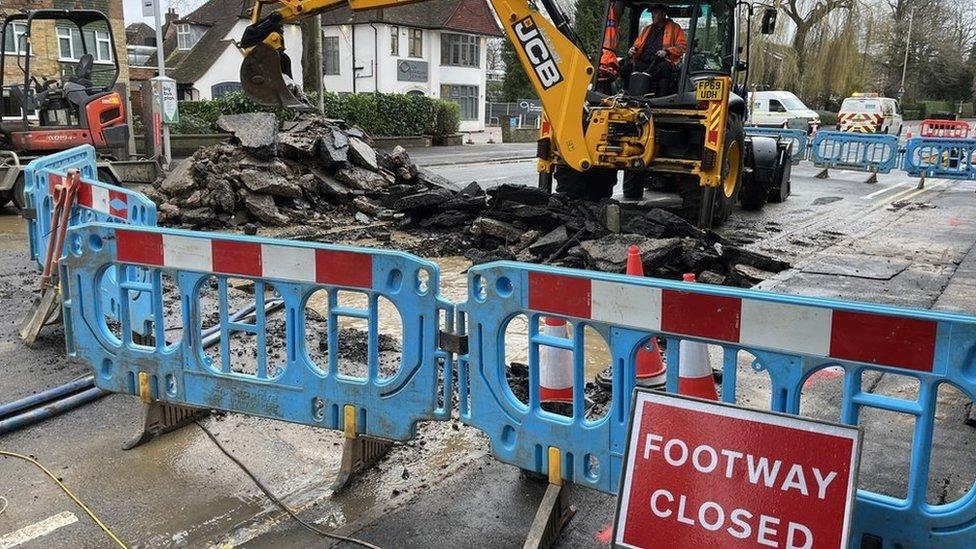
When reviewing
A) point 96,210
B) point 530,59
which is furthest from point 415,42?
point 96,210

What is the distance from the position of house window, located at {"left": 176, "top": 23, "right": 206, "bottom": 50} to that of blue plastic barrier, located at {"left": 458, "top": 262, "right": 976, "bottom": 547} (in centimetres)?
5745

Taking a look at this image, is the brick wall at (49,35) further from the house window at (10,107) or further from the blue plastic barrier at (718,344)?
the blue plastic barrier at (718,344)

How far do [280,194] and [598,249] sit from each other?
5.64m

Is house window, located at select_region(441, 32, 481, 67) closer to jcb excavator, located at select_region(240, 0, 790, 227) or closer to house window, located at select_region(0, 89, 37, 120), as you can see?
house window, located at select_region(0, 89, 37, 120)

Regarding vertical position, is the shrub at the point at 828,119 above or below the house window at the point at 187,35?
below

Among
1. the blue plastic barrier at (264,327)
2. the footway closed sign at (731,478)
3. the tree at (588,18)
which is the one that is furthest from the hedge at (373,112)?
the footway closed sign at (731,478)

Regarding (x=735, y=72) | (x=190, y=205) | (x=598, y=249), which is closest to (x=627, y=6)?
(x=735, y=72)

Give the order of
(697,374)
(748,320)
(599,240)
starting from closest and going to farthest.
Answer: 1. (748,320)
2. (697,374)
3. (599,240)

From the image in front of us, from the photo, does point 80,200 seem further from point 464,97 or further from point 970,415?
point 464,97

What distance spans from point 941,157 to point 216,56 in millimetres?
39409

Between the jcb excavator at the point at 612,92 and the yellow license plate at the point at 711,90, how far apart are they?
0.5 inches

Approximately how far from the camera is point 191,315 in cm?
407

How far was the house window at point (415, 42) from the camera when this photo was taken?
4766 centimetres

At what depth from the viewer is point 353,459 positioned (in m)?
3.79
